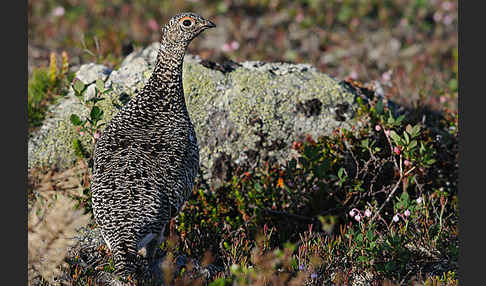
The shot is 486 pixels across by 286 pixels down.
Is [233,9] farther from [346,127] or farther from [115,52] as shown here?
[346,127]

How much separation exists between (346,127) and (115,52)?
4.35m

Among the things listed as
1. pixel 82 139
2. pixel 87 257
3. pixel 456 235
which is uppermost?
pixel 82 139

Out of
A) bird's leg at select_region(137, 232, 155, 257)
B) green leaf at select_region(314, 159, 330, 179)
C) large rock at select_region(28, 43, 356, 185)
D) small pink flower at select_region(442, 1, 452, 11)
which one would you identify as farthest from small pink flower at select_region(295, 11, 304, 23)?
bird's leg at select_region(137, 232, 155, 257)

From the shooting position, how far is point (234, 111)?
647cm

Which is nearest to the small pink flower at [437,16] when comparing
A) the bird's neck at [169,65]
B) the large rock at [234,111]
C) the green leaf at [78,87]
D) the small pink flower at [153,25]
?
the small pink flower at [153,25]

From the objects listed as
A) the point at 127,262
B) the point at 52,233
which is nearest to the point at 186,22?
the point at 127,262

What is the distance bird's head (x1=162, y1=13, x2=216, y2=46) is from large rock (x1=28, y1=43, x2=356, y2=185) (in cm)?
131

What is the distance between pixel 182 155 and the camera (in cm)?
473

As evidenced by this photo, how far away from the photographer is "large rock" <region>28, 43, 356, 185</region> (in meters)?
6.30

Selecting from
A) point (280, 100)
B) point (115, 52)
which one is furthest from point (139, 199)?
point (115, 52)

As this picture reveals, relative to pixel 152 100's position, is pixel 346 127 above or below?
below

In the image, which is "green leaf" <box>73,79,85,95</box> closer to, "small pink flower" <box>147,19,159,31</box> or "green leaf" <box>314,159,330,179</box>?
"green leaf" <box>314,159,330,179</box>

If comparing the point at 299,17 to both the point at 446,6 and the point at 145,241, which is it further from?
the point at 145,241

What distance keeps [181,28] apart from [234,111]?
5.04 feet
